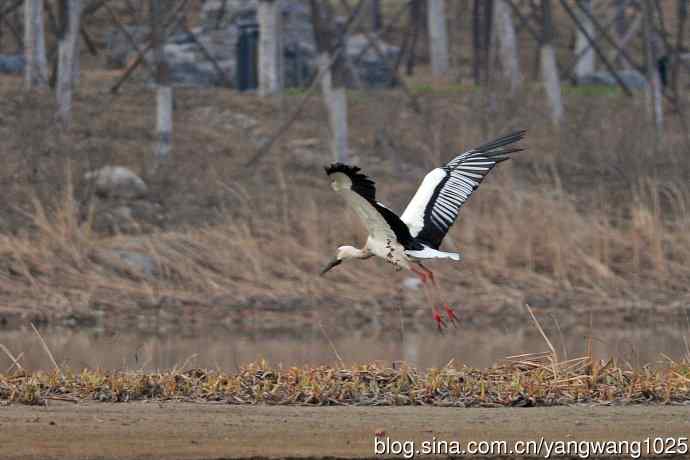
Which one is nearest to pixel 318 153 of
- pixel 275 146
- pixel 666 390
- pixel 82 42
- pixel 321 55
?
pixel 275 146

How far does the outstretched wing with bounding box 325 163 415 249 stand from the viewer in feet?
30.3

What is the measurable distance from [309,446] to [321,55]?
48.5 ft

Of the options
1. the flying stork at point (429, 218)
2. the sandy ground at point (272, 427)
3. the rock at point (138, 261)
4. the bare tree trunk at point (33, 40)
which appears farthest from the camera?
the bare tree trunk at point (33, 40)

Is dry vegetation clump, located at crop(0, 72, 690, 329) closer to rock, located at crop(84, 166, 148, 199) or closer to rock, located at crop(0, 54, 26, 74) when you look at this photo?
rock, located at crop(84, 166, 148, 199)

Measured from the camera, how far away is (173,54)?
1171 inches

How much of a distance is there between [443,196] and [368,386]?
233 centimetres

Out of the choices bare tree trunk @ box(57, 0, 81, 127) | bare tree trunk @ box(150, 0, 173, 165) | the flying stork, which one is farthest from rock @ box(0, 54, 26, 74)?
the flying stork

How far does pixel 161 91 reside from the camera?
22016 millimetres

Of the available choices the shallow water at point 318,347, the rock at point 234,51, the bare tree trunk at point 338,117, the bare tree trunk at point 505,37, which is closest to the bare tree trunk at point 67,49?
the bare tree trunk at point 338,117

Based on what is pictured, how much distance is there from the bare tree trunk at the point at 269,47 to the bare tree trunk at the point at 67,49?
14.3 feet

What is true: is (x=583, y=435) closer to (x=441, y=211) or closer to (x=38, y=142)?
(x=441, y=211)

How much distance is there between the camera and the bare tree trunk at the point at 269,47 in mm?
25953

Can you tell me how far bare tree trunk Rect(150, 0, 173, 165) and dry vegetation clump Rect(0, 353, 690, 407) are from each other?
12638 mm

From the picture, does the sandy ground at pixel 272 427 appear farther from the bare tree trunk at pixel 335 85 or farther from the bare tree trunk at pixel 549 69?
the bare tree trunk at pixel 549 69
